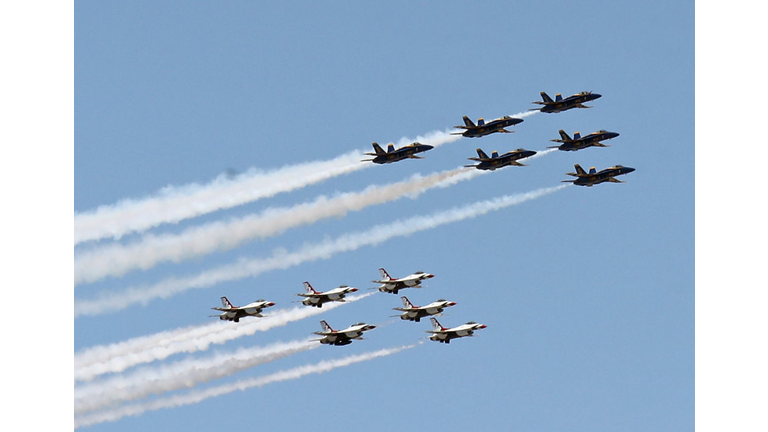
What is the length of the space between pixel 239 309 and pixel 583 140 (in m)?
31.4

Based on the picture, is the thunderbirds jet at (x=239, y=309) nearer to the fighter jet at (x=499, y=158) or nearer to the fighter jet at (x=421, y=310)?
the fighter jet at (x=421, y=310)

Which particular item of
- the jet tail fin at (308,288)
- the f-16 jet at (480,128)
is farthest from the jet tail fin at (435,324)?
the f-16 jet at (480,128)

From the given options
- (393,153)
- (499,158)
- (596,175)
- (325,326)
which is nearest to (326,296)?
(325,326)

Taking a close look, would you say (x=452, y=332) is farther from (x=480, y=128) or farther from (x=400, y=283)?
(x=480, y=128)

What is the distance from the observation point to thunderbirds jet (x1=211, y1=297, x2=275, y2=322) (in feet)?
346

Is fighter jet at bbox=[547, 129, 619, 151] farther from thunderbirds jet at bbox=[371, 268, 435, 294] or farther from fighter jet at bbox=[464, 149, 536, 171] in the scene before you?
thunderbirds jet at bbox=[371, 268, 435, 294]

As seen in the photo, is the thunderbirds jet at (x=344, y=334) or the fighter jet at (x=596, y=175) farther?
the fighter jet at (x=596, y=175)

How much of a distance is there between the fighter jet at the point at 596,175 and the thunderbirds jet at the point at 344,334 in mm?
21209

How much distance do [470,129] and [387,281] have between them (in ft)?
46.0

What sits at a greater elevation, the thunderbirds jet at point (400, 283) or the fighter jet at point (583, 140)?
the fighter jet at point (583, 140)

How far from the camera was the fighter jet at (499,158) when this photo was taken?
108 metres

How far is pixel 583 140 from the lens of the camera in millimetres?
110750

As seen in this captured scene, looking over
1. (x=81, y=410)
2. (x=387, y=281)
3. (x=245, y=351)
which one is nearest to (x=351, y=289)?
(x=387, y=281)

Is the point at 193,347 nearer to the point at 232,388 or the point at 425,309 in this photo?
the point at 232,388
